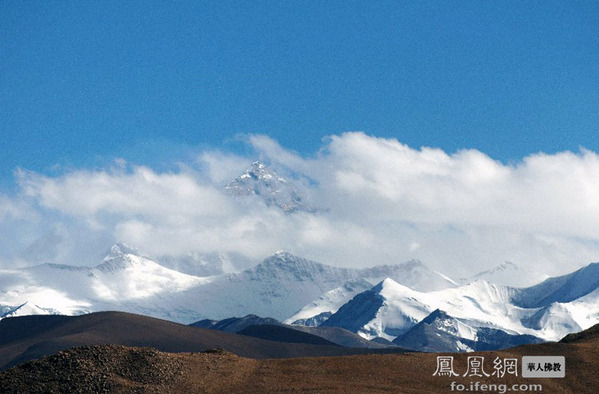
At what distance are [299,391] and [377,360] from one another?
41.0 feet

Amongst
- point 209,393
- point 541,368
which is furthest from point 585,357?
point 209,393

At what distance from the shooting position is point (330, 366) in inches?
3720

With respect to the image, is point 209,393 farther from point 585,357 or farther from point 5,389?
point 585,357

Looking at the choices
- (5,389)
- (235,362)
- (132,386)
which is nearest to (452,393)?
(235,362)

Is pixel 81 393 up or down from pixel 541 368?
down

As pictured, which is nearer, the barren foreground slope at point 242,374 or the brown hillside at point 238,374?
the brown hillside at point 238,374

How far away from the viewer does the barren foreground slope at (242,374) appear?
88.3 m

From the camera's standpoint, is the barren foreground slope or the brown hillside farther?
the barren foreground slope

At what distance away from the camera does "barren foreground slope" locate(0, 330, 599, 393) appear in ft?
290

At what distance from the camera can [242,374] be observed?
92.9 metres

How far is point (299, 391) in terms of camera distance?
87.1 metres

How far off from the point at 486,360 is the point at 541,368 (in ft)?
18.0

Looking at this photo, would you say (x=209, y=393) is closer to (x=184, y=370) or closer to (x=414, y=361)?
(x=184, y=370)

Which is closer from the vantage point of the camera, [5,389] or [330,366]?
[5,389]
